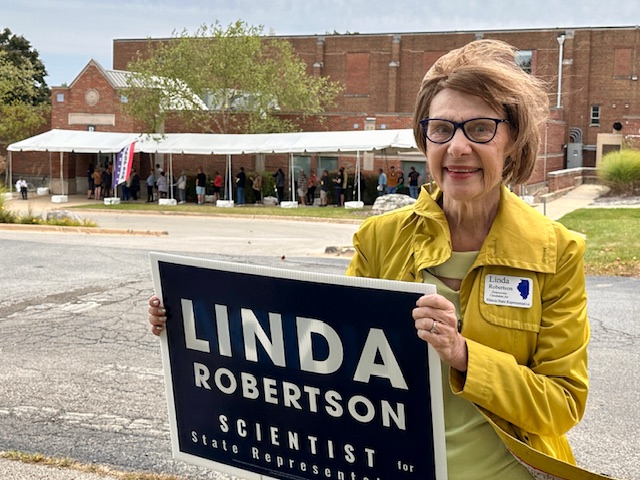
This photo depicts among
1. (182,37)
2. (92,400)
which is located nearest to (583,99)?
(182,37)

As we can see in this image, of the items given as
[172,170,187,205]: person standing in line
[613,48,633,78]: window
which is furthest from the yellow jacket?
[613,48,633,78]: window

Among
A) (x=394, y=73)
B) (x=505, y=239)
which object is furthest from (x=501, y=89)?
(x=394, y=73)

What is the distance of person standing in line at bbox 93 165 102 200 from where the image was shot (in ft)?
123

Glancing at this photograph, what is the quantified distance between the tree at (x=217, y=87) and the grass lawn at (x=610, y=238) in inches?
647

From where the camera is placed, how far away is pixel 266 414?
2.24 metres

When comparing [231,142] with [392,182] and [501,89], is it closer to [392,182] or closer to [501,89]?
[392,182]

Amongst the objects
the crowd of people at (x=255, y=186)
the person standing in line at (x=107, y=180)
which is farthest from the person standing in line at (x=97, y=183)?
the person standing in line at (x=107, y=180)

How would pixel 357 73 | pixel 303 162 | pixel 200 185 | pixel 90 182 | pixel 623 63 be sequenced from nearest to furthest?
pixel 200 185 < pixel 303 162 < pixel 90 182 < pixel 623 63 < pixel 357 73

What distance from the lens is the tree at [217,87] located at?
120ft

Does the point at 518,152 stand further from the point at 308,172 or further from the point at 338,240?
the point at 308,172

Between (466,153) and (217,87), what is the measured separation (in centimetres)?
3605

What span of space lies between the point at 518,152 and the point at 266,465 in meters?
1.10

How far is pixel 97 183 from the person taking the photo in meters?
37.7

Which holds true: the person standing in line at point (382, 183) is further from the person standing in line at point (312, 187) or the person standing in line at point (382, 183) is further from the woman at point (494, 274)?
the woman at point (494, 274)
